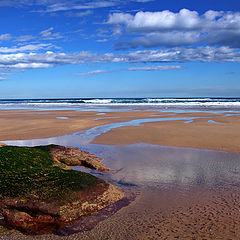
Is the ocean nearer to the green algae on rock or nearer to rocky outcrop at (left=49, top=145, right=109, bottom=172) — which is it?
rocky outcrop at (left=49, top=145, right=109, bottom=172)

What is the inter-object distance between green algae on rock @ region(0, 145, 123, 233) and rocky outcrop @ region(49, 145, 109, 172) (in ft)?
5.31

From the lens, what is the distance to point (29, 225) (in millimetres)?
4602

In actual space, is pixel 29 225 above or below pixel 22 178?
below

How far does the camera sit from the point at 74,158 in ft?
28.4

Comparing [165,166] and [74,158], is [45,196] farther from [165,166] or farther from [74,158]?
[165,166]

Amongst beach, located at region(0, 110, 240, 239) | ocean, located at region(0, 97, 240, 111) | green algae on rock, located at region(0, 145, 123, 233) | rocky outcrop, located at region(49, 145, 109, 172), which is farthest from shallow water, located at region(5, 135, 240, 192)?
ocean, located at region(0, 97, 240, 111)

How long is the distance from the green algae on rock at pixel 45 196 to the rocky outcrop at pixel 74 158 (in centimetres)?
162

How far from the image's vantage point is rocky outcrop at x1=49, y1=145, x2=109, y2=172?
8.17 m

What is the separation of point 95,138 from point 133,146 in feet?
9.34

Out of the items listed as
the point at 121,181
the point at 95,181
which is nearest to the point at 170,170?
the point at 121,181

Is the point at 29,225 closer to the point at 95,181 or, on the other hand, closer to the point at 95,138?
the point at 95,181

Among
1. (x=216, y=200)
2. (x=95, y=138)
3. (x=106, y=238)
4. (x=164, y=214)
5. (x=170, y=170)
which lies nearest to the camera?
(x=106, y=238)

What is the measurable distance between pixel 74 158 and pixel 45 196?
3623 mm

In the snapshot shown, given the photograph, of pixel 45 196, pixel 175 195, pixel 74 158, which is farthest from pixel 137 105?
pixel 45 196
